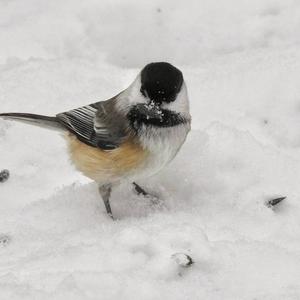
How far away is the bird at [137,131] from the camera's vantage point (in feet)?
13.6

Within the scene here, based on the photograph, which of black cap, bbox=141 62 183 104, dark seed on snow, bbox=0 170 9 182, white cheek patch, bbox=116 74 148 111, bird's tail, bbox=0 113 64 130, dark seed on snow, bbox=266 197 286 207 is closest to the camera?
black cap, bbox=141 62 183 104

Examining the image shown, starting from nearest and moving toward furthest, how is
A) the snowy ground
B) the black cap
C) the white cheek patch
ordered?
the snowy ground, the black cap, the white cheek patch

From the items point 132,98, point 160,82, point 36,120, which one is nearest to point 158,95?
point 160,82

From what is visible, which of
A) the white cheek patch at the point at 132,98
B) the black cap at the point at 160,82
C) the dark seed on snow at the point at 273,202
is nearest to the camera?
the black cap at the point at 160,82

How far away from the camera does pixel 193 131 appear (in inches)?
203

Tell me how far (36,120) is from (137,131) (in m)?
0.81

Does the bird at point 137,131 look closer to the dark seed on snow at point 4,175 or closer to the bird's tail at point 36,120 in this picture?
the bird's tail at point 36,120

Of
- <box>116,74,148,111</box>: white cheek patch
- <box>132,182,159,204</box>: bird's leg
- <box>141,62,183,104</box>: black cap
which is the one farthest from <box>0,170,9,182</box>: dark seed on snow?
<box>141,62,183,104</box>: black cap

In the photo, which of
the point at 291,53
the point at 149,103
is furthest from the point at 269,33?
the point at 149,103

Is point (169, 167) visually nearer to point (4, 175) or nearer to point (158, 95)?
point (158, 95)

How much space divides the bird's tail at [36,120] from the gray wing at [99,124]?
0.04 meters

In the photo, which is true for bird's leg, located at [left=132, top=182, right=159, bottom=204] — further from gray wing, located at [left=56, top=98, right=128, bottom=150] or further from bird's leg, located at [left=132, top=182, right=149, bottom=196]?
gray wing, located at [left=56, top=98, right=128, bottom=150]

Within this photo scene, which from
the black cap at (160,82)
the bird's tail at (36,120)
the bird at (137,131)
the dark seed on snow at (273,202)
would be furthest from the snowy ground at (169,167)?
the black cap at (160,82)

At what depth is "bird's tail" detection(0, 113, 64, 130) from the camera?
468 cm
